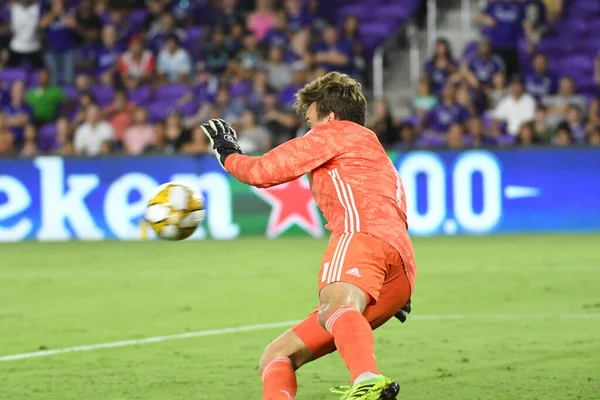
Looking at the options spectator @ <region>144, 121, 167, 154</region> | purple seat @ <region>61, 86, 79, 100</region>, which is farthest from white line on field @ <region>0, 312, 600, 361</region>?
purple seat @ <region>61, 86, 79, 100</region>

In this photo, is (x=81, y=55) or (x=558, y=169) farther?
(x=81, y=55)

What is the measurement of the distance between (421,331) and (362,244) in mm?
3720

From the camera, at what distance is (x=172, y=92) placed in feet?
65.7

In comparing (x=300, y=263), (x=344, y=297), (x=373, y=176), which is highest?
(x=373, y=176)

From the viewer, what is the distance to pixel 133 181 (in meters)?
16.8

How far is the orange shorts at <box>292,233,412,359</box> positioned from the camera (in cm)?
512

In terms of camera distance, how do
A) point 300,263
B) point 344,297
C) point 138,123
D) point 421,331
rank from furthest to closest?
point 138,123, point 300,263, point 421,331, point 344,297

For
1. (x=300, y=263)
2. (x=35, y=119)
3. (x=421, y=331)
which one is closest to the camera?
(x=421, y=331)

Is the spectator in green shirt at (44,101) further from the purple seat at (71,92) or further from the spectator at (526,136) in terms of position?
the spectator at (526,136)

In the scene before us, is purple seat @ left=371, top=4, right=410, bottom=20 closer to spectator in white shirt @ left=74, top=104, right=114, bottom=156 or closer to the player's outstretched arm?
spectator in white shirt @ left=74, top=104, right=114, bottom=156

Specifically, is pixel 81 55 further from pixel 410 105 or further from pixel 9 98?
pixel 410 105

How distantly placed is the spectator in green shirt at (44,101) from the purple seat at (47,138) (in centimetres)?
26

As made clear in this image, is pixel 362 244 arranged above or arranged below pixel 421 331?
above

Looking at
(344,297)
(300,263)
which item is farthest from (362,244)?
(300,263)
